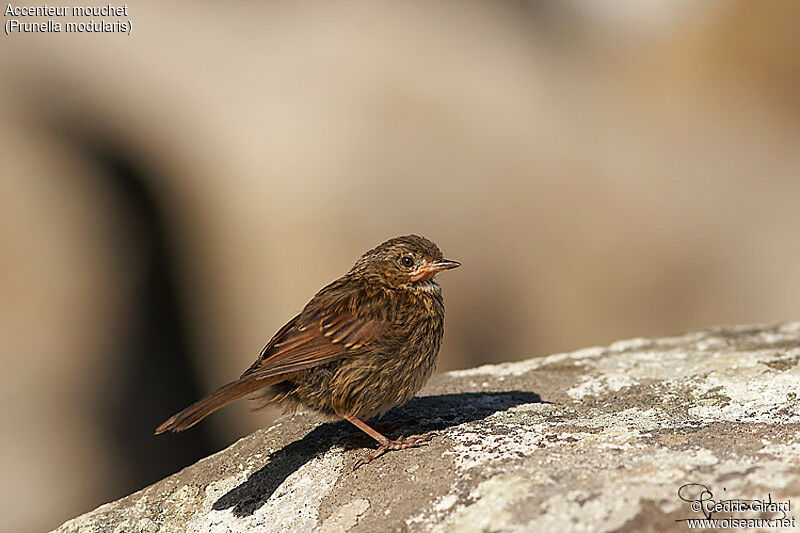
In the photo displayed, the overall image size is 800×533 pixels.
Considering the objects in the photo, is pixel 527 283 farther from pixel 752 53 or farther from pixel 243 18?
pixel 752 53

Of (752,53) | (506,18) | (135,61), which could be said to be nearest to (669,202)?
(506,18)

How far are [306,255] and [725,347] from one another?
492cm

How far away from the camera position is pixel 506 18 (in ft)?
42.3

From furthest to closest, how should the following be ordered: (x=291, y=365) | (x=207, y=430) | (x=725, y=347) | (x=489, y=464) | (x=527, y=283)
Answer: (x=527, y=283), (x=207, y=430), (x=725, y=347), (x=291, y=365), (x=489, y=464)

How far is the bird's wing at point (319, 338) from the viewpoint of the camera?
3605 millimetres

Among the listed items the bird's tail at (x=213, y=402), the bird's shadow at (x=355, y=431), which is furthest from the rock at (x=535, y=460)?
the bird's tail at (x=213, y=402)

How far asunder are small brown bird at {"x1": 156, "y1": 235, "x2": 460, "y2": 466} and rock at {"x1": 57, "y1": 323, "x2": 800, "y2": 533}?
0.17 metres

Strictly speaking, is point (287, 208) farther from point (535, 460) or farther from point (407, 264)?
point (535, 460)
